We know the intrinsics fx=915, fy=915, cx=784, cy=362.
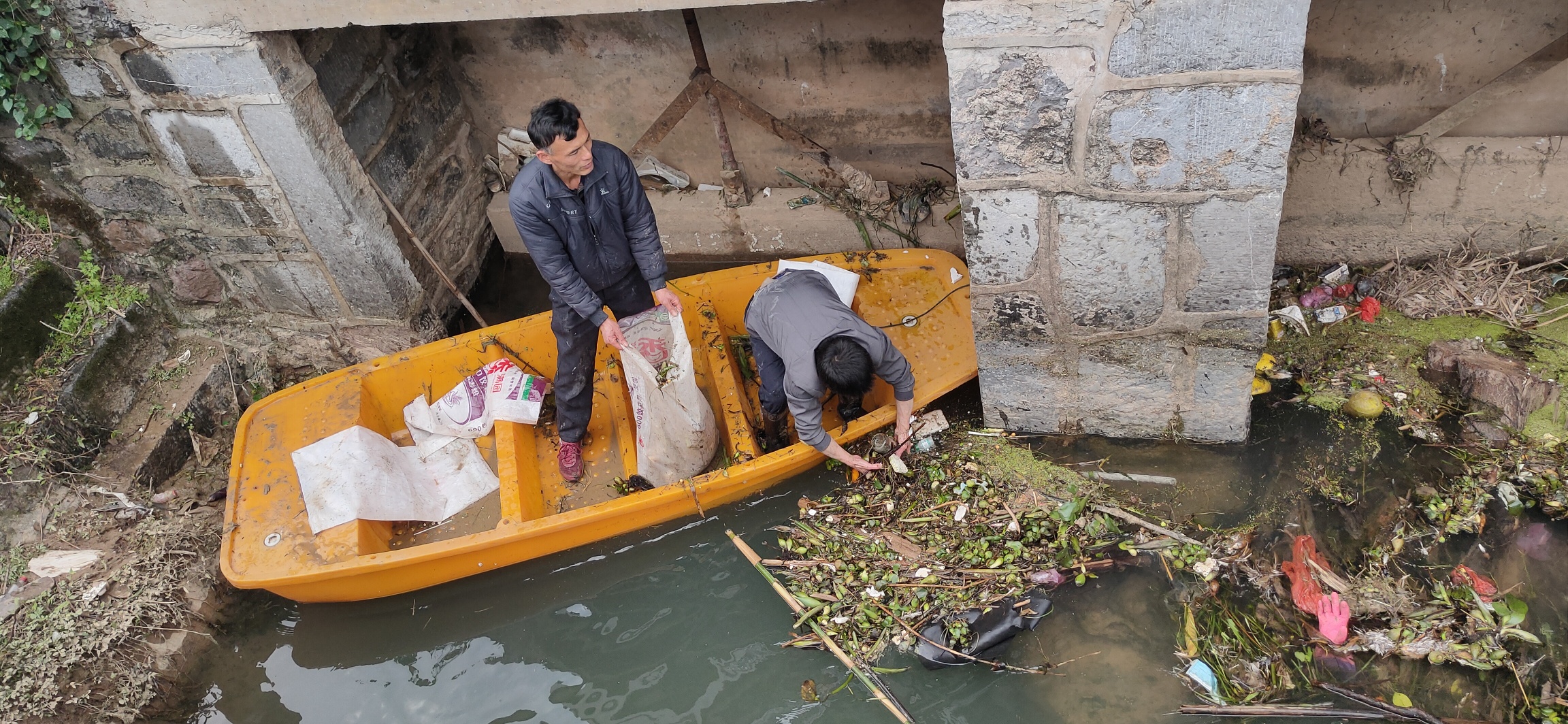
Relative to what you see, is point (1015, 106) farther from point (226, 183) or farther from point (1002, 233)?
point (226, 183)

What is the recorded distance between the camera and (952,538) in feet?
12.8

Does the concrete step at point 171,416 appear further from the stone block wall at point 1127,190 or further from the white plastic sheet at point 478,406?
the stone block wall at point 1127,190

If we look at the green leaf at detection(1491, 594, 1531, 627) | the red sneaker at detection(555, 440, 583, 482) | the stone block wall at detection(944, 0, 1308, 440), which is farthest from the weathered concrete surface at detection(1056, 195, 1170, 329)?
the red sneaker at detection(555, 440, 583, 482)

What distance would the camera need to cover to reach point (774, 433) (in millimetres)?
4430

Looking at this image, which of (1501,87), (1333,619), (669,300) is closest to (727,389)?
(669,300)

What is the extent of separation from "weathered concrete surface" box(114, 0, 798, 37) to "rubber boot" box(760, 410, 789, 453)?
185 centimetres

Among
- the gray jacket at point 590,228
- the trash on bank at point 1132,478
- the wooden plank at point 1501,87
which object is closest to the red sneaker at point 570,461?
the gray jacket at point 590,228

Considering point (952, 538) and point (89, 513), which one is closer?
point (952, 538)

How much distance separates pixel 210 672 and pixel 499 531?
152 centimetres

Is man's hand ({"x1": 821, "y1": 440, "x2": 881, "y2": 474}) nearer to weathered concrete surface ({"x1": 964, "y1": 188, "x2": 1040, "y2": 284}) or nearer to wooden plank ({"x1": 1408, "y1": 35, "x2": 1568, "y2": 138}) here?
weathered concrete surface ({"x1": 964, "y1": 188, "x2": 1040, "y2": 284})

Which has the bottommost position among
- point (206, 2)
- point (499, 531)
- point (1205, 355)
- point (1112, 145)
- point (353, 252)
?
point (499, 531)

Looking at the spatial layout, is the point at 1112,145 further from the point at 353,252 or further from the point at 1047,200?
the point at 353,252

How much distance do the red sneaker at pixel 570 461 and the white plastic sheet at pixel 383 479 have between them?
0.32 metres

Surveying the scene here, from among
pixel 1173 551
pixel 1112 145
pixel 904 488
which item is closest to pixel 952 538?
pixel 904 488
